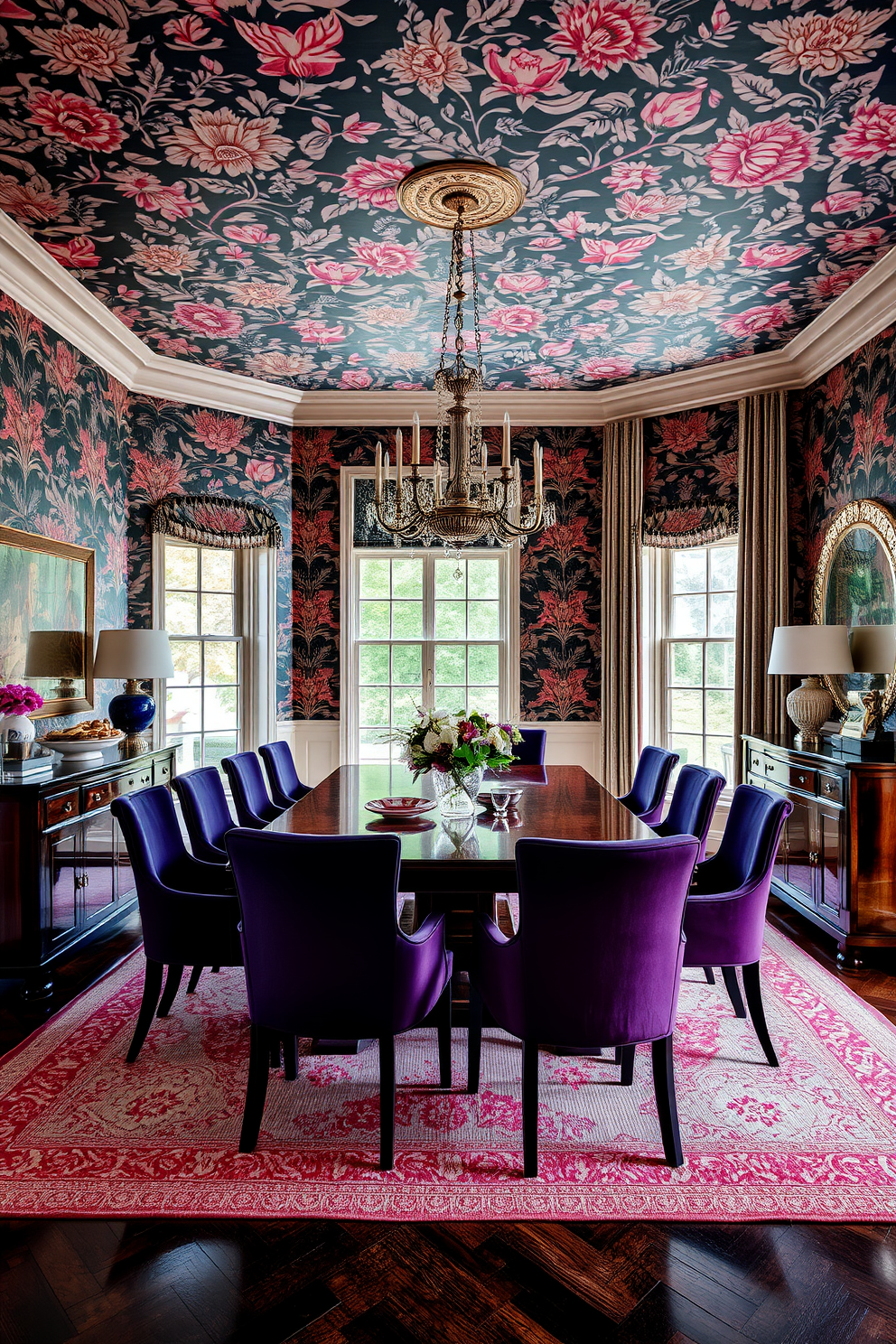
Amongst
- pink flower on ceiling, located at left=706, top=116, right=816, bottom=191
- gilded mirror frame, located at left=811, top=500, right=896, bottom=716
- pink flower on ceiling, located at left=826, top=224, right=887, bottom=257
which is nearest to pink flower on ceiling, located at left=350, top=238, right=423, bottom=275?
pink flower on ceiling, located at left=706, top=116, right=816, bottom=191

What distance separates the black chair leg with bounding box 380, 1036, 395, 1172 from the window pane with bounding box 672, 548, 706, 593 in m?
4.35

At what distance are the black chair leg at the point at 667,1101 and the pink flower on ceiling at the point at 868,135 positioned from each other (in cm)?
312

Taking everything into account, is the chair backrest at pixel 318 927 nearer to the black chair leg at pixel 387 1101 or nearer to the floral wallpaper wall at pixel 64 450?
the black chair leg at pixel 387 1101

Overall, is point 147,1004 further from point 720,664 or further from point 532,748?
point 720,664

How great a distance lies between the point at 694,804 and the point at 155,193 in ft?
11.0

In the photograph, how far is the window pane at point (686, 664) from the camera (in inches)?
221

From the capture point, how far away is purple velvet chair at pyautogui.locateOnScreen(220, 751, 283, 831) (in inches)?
138

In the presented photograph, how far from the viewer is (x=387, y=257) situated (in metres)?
3.71

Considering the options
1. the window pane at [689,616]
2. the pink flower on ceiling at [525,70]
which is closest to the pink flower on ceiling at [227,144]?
the pink flower on ceiling at [525,70]

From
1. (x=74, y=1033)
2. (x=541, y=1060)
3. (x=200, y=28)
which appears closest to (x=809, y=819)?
(x=541, y=1060)

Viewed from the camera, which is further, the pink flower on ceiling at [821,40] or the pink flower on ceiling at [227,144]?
the pink flower on ceiling at [227,144]

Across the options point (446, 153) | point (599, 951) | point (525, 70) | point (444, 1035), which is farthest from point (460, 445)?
point (444, 1035)

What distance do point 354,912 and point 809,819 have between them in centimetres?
278

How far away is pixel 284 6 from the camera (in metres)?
2.28
